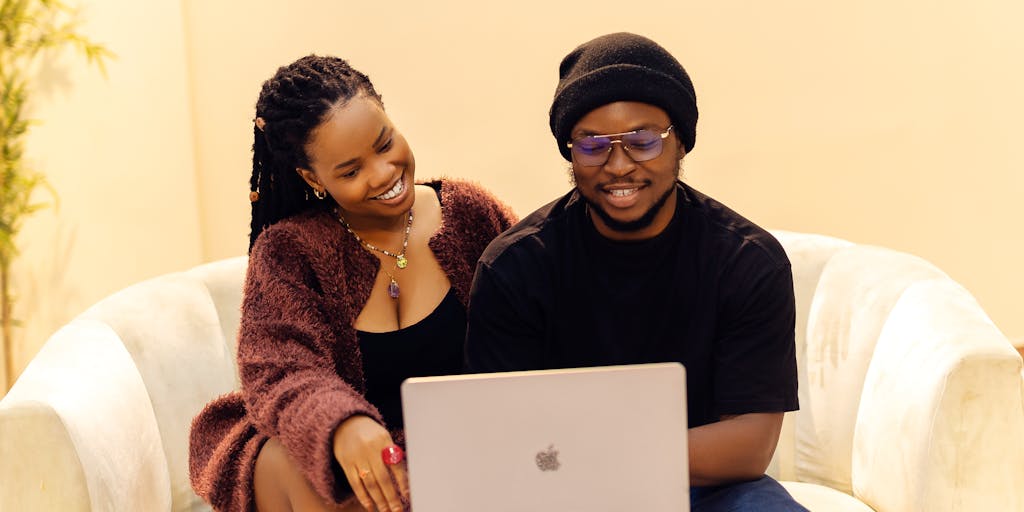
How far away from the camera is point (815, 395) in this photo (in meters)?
2.05

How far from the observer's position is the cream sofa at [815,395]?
1609 mm

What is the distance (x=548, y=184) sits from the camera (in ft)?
10.1

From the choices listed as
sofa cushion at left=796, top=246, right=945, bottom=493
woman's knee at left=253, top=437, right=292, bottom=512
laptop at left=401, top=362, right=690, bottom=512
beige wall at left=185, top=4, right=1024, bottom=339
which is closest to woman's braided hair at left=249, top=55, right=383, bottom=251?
woman's knee at left=253, top=437, right=292, bottom=512

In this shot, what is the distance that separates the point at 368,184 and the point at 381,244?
16 centimetres

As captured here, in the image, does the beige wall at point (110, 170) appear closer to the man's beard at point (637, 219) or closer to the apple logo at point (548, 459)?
the man's beard at point (637, 219)

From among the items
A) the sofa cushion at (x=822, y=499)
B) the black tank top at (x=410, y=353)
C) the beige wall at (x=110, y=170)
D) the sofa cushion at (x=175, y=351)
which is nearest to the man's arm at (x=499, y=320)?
the black tank top at (x=410, y=353)

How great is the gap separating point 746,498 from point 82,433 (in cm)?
106

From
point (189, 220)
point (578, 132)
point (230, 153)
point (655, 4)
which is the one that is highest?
point (655, 4)

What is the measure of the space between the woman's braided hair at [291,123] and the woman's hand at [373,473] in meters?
0.55

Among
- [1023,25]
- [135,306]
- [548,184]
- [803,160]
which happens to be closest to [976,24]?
[1023,25]

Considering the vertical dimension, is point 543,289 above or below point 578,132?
below

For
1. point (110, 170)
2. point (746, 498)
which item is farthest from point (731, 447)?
point (110, 170)

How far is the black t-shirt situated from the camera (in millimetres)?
1630

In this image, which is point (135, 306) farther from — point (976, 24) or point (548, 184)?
point (976, 24)
